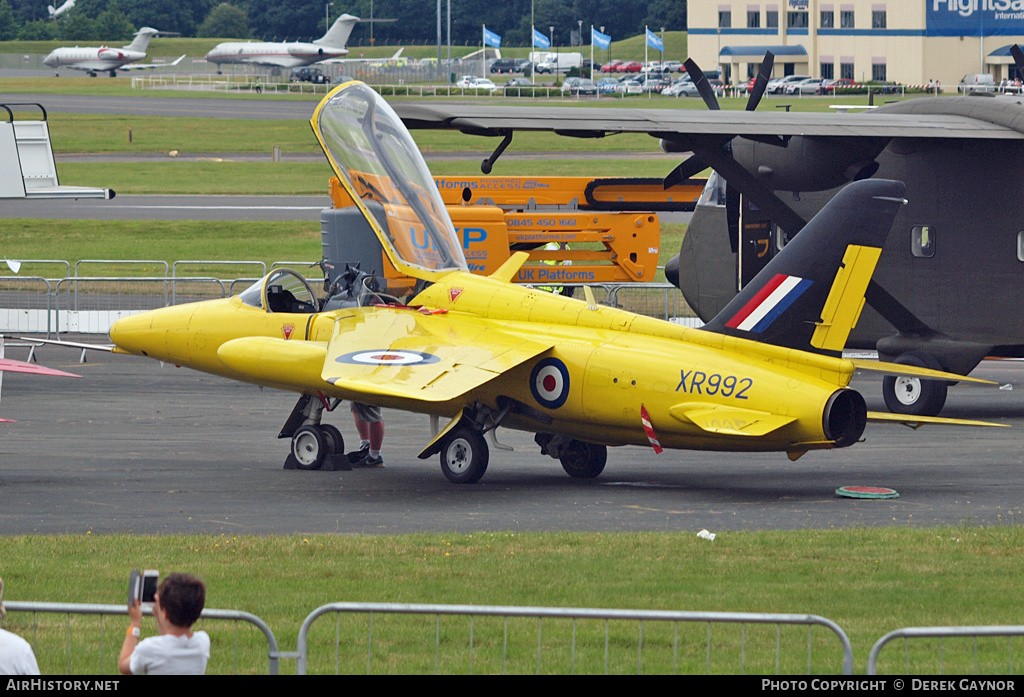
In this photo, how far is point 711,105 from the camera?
73.2ft

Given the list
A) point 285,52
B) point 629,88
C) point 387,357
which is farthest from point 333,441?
point 285,52

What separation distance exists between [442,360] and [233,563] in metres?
4.86

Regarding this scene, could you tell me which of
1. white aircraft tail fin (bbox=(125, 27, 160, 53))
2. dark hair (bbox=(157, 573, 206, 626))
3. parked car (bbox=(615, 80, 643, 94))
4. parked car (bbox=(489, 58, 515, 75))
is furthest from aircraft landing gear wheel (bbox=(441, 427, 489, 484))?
parked car (bbox=(489, 58, 515, 75))

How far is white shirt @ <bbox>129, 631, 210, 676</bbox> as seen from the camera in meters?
6.05

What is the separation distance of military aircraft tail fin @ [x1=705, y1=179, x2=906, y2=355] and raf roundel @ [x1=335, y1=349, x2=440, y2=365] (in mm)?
3679

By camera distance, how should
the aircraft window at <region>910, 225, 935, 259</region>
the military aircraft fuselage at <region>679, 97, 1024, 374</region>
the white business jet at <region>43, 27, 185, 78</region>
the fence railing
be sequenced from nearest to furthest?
1. the military aircraft fuselage at <region>679, 97, 1024, 374</region>
2. the aircraft window at <region>910, 225, 935, 259</region>
3. the fence railing
4. the white business jet at <region>43, 27, 185, 78</region>

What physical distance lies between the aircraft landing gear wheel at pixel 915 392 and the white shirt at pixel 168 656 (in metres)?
15.4

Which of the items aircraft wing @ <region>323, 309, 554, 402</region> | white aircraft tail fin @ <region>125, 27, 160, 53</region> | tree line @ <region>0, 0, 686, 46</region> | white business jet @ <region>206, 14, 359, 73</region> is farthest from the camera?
tree line @ <region>0, 0, 686, 46</region>

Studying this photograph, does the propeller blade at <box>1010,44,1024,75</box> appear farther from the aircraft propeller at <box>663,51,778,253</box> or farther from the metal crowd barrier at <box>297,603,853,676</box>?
the metal crowd barrier at <box>297,603,853,676</box>

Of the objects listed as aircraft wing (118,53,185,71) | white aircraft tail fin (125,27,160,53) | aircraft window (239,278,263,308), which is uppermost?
white aircraft tail fin (125,27,160,53)

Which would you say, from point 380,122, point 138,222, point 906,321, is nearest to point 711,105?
point 906,321

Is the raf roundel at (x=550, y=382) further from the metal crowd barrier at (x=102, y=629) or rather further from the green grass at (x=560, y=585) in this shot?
the metal crowd barrier at (x=102, y=629)

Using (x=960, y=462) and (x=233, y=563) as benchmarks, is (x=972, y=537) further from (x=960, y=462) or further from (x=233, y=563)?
(x=233, y=563)

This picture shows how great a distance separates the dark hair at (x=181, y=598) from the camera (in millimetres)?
5988
